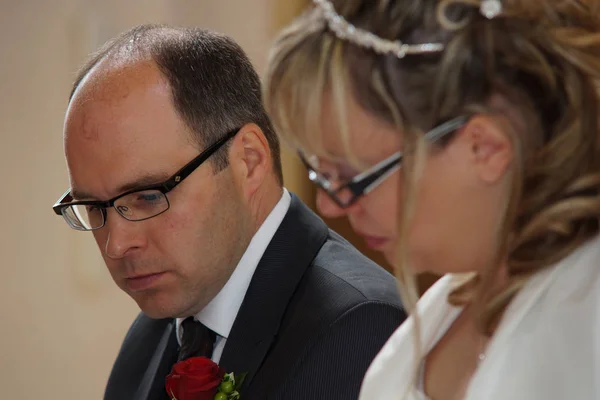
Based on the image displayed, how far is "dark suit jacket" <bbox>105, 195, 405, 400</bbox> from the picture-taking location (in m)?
1.85

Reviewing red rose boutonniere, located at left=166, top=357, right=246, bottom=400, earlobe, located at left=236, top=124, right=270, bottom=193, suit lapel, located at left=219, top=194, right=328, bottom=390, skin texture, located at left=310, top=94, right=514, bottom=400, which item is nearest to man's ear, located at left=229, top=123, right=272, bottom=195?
earlobe, located at left=236, top=124, right=270, bottom=193

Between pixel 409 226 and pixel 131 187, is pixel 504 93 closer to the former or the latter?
pixel 409 226

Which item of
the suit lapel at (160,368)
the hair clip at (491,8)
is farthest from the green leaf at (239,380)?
the hair clip at (491,8)

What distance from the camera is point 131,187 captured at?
1976 millimetres

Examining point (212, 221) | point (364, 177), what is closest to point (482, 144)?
point (364, 177)

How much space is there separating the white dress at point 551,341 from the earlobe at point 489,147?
0.49 ft

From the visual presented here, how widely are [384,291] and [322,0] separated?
0.85 metres

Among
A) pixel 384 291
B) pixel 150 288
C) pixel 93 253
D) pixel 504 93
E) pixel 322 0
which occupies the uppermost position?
pixel 322 0

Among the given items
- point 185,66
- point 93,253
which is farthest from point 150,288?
point 93,253

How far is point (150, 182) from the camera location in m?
1.97

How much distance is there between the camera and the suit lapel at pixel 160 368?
2.22 m

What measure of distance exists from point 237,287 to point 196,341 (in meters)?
0.16

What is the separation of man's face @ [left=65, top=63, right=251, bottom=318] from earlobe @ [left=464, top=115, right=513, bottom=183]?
920mm

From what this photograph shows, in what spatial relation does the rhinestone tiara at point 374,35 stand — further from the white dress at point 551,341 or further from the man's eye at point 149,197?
the man's eye at point 149,197
